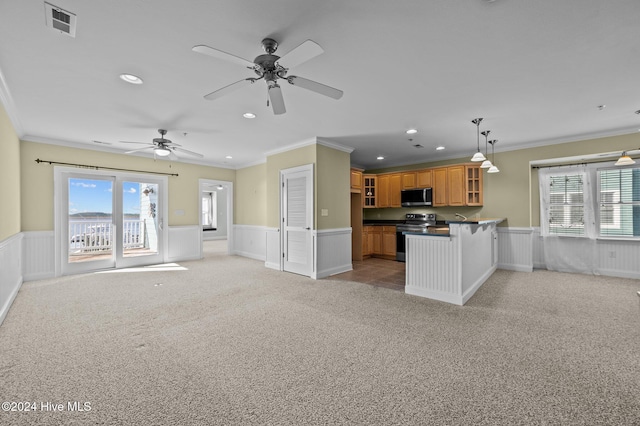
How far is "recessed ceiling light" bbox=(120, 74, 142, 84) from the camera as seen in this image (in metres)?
2.87

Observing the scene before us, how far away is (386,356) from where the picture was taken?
94.5 inches

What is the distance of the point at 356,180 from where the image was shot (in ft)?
22.9

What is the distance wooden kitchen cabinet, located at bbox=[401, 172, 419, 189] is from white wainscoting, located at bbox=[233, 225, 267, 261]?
154 inches

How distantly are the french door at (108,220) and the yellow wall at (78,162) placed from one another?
0.63 feet

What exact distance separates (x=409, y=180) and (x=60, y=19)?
6823 mm

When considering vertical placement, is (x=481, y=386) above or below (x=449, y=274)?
below

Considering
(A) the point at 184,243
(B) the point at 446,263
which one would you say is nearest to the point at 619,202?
(B) the point at 446,263

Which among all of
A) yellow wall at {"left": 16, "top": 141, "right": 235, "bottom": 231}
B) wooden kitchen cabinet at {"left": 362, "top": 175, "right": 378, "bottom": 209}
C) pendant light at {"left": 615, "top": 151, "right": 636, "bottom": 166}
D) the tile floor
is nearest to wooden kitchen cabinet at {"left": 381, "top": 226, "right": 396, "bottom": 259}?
the tile floor

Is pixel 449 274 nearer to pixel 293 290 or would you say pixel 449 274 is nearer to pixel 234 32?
pixel 293 290

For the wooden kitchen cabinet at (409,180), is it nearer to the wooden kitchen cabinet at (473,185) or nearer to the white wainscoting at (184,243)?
the wooden kitchen cabinet at (473,185)

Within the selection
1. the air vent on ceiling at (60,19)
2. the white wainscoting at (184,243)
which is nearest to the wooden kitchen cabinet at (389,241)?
the white wainscoting at (184,243)

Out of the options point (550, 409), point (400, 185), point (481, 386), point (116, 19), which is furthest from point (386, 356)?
point (400, 185)

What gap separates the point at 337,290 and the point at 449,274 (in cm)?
165

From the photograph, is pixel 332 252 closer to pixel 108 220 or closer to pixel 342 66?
pixel 342 66
